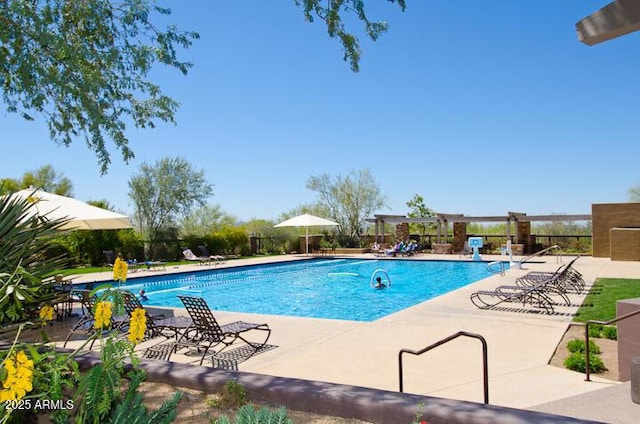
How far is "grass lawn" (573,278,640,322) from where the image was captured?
7.79 meters

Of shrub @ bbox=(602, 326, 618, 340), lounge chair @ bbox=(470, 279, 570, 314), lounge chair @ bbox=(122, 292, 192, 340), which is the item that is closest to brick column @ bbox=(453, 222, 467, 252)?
lounge chair @ bbox=(470, 279, 570, 314)

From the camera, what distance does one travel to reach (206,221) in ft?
100

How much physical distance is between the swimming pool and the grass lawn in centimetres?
392

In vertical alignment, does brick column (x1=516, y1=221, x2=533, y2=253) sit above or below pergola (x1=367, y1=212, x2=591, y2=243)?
below

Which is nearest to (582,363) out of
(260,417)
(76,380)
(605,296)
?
(260,417)

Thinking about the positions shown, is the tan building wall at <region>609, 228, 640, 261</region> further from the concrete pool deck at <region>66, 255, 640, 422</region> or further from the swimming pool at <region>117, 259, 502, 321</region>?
the concrete pool deck at <region>66, 255, 640, 422</region>

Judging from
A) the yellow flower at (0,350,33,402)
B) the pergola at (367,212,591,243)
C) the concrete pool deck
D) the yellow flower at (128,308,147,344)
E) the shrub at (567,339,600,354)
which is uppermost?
the pergola at (367,212,591,243)

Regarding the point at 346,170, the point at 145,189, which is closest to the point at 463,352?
the point at 145,189

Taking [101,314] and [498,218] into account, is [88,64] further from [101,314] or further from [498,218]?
[498,218]

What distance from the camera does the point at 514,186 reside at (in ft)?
125

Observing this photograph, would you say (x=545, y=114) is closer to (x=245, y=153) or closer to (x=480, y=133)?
(x=480, y=133)

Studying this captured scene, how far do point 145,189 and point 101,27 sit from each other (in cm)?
2037

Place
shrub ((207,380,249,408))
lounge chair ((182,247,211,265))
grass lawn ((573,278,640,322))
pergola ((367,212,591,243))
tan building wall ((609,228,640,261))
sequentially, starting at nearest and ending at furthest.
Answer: shrub ((207,380,249,408)) < grass lawn ((573,278,640,322)) < tan building wall ((609,228,640,261)) < lounge chair ((182,247,211,265)) < pergola ((367,212,591,243))

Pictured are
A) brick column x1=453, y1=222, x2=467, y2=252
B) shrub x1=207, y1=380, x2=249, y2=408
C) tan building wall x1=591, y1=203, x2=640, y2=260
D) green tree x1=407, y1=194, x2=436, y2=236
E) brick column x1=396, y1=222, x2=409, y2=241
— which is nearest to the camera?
shrub x1=207, y1=380, x2=249, y2=408
